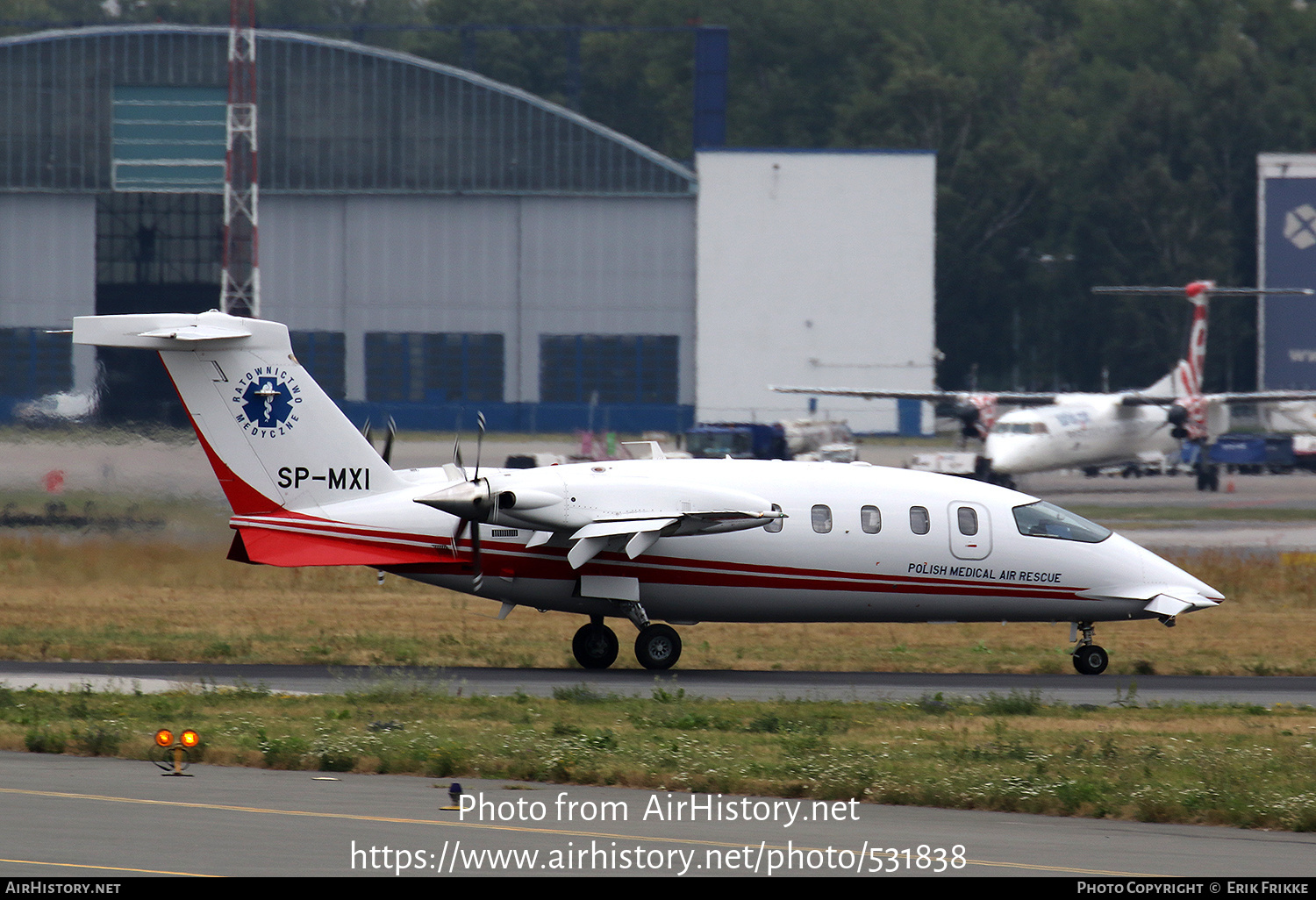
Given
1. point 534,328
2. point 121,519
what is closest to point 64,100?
point 534,328

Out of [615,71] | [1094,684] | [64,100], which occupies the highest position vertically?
[615,71]

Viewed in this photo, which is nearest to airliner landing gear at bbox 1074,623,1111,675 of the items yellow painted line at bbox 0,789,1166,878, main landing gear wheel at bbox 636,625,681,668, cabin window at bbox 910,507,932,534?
cabin window at bbox 910,507,932,534

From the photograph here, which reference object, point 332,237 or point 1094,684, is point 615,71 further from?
point 1094,684

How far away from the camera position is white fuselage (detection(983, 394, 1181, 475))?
59.0 metres

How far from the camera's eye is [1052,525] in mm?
24266

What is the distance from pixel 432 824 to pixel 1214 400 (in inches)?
2262

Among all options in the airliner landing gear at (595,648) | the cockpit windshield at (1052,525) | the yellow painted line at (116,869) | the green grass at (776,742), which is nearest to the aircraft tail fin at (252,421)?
the green grass at (776,742)

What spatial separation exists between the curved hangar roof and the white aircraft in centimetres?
2011

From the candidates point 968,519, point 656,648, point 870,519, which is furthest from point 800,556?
point 968,519

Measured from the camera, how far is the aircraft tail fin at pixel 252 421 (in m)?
22.4

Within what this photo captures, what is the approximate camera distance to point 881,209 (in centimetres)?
8019

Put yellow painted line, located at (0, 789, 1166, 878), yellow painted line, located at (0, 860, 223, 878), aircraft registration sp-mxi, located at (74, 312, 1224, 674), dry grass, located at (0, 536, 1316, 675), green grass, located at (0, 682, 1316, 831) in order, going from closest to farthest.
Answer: yellow painted line, located at (0, 860, 223, 878), yellow painted line, located at (0, 789, 1166, 878), green grass, located at (0, 682, 1316, 831), aircraft registration sp-mxi, located at (74, 312, 1224, 674), dry grass, located at (0, 536, 1316, 675)

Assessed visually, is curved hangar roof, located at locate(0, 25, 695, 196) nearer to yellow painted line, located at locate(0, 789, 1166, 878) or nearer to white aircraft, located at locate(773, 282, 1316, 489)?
white aircraft, located at locate(773, 282, 1316, 489)

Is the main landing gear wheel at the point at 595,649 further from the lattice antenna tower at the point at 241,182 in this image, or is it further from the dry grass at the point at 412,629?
the lattice antenna tower at the point at 241,182
